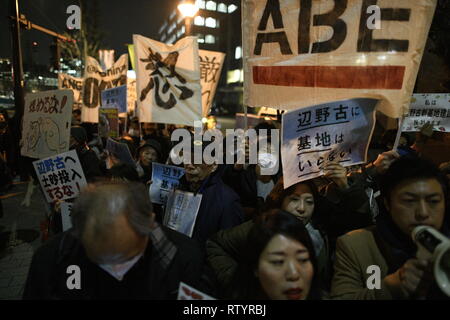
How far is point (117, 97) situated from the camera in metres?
6.30

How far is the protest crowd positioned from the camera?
1.48 metres

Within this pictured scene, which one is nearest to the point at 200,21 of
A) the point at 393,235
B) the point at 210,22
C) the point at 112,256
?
the point at 210,22

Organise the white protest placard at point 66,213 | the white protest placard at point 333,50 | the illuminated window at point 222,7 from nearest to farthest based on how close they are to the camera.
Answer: the white protest placard at point 333,50, the white protest placard at point 66,213, the illuminated window at point 222,7

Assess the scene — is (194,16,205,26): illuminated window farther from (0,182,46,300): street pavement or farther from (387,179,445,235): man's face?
(387,179,445,235): man's face

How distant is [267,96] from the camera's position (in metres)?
2.92

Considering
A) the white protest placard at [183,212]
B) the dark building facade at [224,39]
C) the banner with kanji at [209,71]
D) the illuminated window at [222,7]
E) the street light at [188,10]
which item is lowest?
the white protest placard at [183,212]

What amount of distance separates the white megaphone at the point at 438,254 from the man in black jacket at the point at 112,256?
1139mm

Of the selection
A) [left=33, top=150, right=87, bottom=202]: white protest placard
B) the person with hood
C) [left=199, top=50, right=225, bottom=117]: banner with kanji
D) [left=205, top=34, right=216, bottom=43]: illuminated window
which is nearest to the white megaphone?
[left=33, top=150, right=87, bottom=202]: white protest placard

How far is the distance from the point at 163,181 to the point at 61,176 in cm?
120

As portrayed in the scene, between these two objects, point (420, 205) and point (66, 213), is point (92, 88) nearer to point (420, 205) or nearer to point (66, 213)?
point (66, 213)

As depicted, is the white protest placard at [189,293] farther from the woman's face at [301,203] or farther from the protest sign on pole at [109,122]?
the protest sign on pole at [109,122]

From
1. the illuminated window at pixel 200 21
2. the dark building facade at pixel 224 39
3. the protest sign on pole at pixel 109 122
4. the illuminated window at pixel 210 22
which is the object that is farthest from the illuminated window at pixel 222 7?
the protest sign on pole at pixel 109 122

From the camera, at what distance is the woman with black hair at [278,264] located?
148 centimetres
